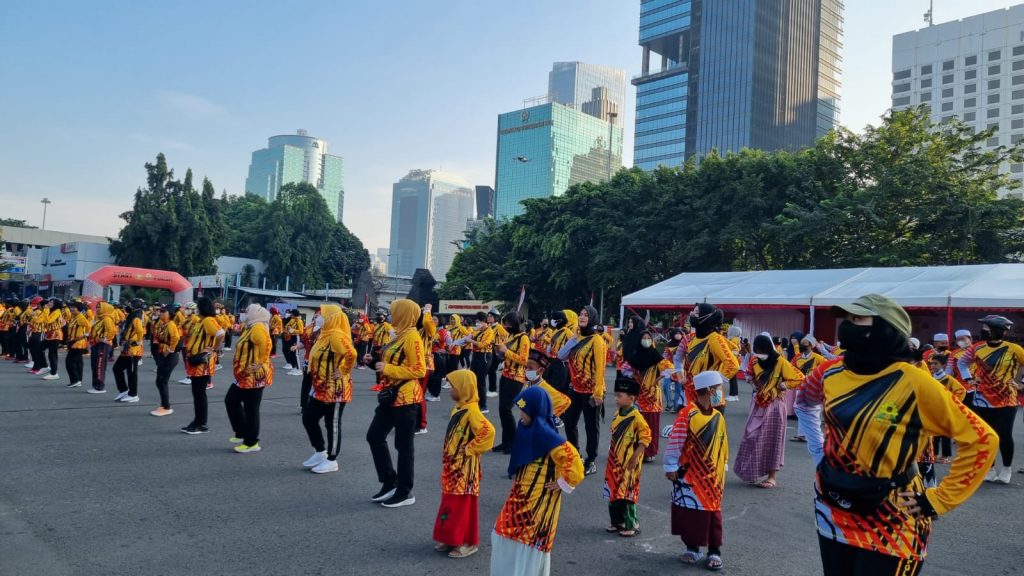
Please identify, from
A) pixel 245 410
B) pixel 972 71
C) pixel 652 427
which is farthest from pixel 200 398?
pixel 972 71

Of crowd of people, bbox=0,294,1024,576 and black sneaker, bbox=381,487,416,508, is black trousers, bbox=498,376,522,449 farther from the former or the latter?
black sneaker, bbox=381,487,416,508

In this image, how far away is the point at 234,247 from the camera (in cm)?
6644

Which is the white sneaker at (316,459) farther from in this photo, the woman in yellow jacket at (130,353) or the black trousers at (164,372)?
the woman in yellow jacket at (130,353)

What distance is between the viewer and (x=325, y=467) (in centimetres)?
739

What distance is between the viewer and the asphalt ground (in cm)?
484

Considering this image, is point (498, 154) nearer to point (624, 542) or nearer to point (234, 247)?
point (234, 247)

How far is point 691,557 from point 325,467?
158 inches

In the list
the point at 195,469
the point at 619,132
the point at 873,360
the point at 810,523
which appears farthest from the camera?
the point at 619,132

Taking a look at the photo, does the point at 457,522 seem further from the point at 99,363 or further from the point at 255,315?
the point at 99,363

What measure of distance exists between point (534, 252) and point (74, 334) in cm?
2766

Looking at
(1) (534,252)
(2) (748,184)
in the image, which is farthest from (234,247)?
(2) (748,184)

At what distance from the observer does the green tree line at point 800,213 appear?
2511 cm

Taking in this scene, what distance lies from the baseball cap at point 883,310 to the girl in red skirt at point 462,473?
2.89 meters

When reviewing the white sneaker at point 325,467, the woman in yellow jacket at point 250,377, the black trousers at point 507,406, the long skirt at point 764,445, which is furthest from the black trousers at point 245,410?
the long skirt at point 764,445
